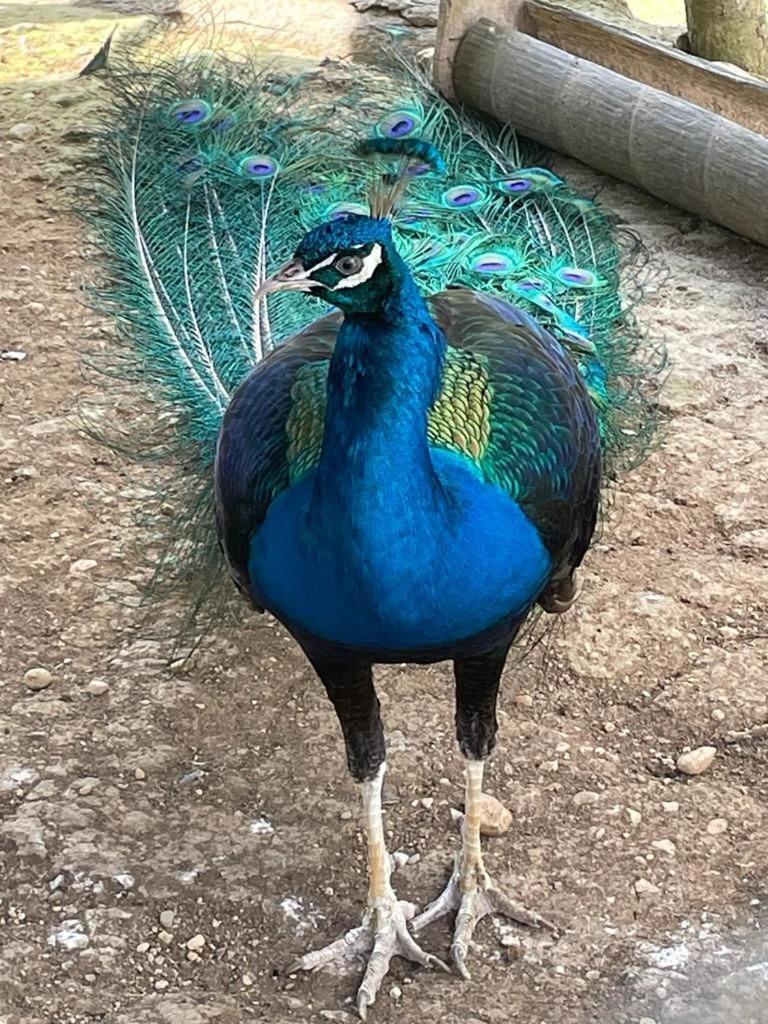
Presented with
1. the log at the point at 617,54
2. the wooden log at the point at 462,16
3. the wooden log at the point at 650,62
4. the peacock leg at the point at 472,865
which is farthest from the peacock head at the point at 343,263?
the wooden log at the point at 462,16

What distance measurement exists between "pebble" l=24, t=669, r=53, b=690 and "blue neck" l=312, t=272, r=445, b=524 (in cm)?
145

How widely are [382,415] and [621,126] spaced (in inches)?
133

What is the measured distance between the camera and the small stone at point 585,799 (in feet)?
9.54

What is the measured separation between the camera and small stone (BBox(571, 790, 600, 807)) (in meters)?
2.91

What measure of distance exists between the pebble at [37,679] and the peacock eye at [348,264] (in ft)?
5.61

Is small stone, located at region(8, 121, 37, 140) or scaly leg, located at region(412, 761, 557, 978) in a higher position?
scaly leg, located at region(412, 761, 557, 978)

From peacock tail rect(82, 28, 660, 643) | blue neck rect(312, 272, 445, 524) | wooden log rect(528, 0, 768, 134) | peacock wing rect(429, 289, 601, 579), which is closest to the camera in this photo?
blue neck rect(312, 272, 445, 524)

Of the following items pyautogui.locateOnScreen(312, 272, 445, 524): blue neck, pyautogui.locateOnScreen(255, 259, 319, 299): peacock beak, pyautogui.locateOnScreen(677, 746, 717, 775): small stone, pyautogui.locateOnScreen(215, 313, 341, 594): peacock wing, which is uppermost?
pyautogui.locateOnScreen(255, 259, 319, 299): peacock beak

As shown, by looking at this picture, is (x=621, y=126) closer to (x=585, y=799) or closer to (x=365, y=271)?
(x=585, y=799)

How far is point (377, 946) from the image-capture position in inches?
102

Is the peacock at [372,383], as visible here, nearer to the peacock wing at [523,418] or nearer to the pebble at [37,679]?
the peacock wing at [523,418]

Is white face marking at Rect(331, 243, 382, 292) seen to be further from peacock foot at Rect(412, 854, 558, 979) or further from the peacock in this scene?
peacock foot at Rect(412, 854, 558, 979)

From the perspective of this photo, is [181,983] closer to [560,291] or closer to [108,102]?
[560,291]

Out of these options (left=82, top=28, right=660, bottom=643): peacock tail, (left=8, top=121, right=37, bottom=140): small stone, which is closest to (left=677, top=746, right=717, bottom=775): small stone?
(left=82, top=28, right=660, bottom=643): peacock tail
